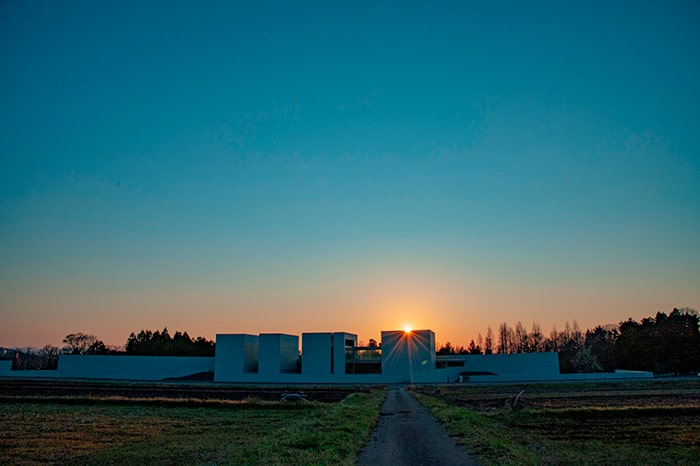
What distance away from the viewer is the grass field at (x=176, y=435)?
14.2 meters

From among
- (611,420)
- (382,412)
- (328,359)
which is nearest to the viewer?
(611,420)

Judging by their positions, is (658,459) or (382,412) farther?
(382,412)

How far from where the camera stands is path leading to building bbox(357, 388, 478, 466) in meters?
13.3

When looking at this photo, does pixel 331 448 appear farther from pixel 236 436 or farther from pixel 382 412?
pixel 382 412

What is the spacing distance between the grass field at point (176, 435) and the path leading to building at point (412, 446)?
0.54 meters

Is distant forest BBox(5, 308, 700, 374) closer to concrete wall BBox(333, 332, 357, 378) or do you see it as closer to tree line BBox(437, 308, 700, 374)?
tree line BBox(437, 308, 700, 374)

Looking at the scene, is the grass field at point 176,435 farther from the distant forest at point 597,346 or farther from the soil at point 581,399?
the distant forest at point 597,346

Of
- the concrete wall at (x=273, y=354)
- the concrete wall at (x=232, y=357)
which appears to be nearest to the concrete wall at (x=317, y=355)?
the concrete wall at (x=273, y=354)

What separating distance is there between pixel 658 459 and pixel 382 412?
15.2 meters

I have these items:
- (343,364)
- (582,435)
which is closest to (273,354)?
(343,364)

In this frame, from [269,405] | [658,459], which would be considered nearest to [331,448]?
[658,459]

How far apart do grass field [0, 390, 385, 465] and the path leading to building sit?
0.54 metres

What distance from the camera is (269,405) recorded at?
107ft

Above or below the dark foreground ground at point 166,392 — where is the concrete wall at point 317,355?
above
